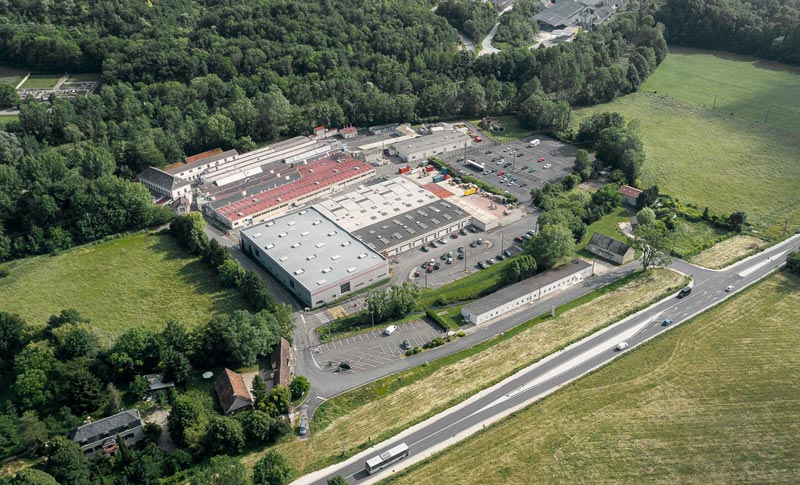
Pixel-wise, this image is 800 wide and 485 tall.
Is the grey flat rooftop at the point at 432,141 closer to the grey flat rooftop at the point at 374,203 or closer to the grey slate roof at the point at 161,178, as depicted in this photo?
the grey flat rooftop at the point at 374,203

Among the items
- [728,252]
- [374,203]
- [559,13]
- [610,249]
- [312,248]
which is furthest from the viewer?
[559,13]

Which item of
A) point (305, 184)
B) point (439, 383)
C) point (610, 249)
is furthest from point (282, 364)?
point (610, 249)

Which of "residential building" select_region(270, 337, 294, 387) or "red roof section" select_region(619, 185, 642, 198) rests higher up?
"red roof section" select_region(619, 185, 642, 198)

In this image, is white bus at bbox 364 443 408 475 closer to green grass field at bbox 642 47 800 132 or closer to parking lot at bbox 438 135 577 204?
parking lot at bbox 438 135 577 204

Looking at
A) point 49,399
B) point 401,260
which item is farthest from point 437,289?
point 49,399

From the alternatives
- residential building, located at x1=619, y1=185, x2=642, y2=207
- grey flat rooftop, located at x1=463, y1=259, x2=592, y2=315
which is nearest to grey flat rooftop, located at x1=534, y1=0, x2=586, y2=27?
residential building, located at x1=619, y1=185, x2=642, y2=207

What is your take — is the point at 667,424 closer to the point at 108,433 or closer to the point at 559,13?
the point at 108,433
